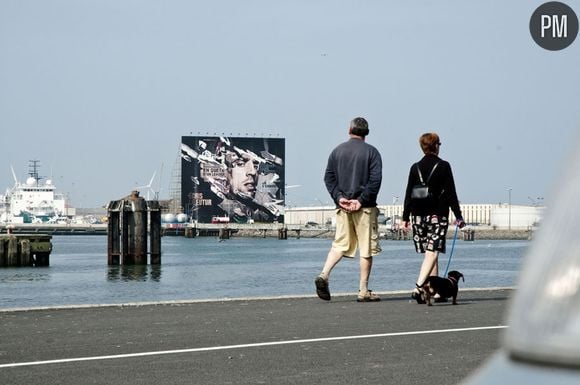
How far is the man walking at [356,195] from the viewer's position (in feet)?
30.9

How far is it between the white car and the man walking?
8776 millimetres

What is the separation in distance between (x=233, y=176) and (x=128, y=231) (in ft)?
356

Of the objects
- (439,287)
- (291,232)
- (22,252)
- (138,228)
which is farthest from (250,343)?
(291,232)

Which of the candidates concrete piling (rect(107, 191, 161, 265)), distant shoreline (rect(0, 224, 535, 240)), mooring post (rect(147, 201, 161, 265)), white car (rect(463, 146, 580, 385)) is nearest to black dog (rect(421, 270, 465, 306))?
white car (rect(463, 146, 580, 385))

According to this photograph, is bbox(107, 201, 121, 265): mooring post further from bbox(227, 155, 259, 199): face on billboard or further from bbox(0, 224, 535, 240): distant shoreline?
bbox(227, 155, 259, 199): face on billboard

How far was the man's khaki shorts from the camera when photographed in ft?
31.0

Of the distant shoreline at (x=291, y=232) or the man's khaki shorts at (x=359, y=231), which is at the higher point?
the man's khaki shorts at (x=359, y=231)

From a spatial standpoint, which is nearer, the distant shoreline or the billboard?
the distant shoreline

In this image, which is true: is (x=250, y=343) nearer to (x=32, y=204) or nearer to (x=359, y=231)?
(x=359, y=231)

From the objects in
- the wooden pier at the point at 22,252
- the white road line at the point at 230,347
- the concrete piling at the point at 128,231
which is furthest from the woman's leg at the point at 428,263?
the concrete piling at the point at 128,231

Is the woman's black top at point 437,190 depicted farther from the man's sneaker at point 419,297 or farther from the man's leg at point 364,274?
the man's sneaker at point 419,297

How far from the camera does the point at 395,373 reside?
4.95 meters

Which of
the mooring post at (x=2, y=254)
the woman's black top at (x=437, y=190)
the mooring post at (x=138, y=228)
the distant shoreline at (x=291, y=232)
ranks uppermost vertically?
the woman's black top at (x=437, y=190)

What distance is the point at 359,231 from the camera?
9.48m
